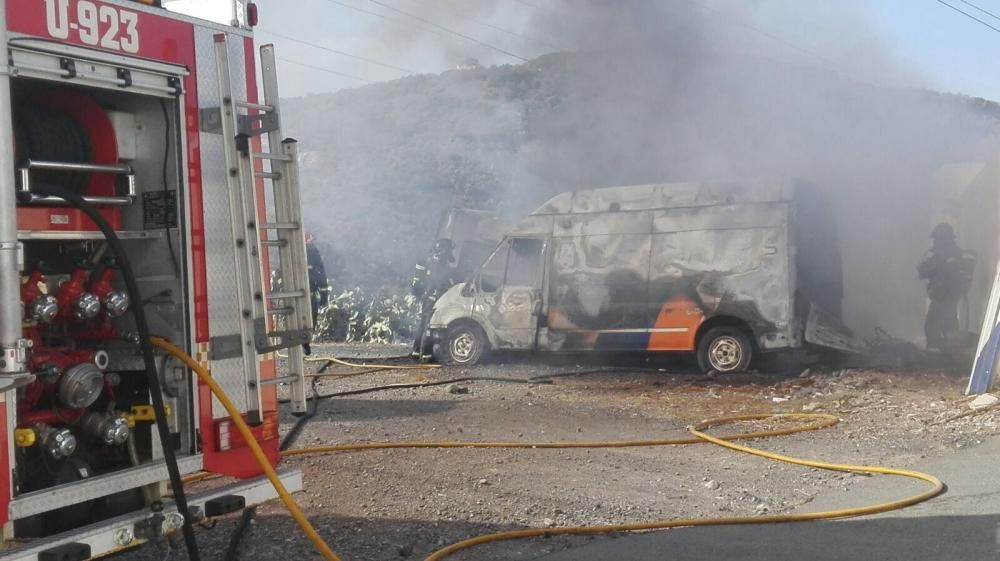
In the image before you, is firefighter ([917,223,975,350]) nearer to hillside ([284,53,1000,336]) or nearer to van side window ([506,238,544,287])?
hillside ([284,53,1000,336])

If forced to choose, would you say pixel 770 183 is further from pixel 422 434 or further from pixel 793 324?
pixel 422 434

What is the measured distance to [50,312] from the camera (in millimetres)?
4137

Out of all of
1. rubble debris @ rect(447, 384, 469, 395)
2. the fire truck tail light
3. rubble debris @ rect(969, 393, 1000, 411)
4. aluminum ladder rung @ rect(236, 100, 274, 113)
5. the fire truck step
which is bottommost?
rubble debris @ rect(969, 393, 1000, 411)

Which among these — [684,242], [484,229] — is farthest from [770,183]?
[484,229]

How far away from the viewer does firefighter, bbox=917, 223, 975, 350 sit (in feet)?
46.3

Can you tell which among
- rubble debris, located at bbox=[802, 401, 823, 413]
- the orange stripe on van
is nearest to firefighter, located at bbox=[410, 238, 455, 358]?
the orange stripe on van

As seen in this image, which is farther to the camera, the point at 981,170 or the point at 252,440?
the point at 981,170

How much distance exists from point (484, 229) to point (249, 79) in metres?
11.1

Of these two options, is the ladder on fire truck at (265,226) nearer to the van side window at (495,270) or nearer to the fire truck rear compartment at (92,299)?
the fire truck rear compartment at (92,299)

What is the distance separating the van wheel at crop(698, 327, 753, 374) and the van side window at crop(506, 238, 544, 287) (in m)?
2.41

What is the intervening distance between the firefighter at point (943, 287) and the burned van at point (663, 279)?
1.44 m

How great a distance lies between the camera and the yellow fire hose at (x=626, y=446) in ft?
14.7

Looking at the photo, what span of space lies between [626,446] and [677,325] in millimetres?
5034

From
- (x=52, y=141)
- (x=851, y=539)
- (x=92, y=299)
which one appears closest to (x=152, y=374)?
(x=92, y=299)
